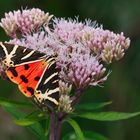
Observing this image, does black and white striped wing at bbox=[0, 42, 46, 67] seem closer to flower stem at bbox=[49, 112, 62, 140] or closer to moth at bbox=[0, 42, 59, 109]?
moth at bbox=[0, 42, 59, 109]

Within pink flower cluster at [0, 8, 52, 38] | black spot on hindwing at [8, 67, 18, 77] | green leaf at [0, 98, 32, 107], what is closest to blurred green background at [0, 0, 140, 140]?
pink flower cluster at [0, 8, 52, 38]

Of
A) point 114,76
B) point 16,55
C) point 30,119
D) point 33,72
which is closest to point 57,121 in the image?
point 30,119

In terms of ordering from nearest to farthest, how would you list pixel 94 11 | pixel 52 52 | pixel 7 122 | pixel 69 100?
pixel 69 100
pixel 52 52
pixel 7 122
pixel 94 11

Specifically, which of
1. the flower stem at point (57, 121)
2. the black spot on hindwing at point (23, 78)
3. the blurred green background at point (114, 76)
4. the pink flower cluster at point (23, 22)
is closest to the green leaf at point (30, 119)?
the flower stem at point (57, 121)

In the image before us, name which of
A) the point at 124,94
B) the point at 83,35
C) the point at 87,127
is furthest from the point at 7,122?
the point at 83,35

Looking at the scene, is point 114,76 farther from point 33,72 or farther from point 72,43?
point 33,72

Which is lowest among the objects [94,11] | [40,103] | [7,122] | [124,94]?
[40,103]

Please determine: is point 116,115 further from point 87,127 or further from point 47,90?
point 87,127

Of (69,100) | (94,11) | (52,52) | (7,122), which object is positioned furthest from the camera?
(94,11)
